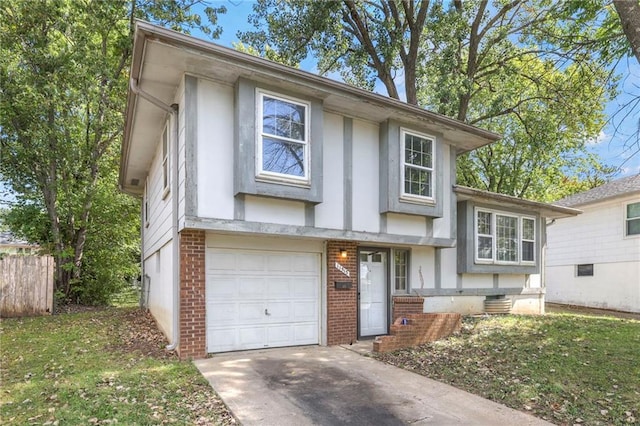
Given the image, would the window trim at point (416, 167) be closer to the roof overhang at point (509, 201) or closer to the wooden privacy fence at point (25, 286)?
the roof overhang at point (509, 201)

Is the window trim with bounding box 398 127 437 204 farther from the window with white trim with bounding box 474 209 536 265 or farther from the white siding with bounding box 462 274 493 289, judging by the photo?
the white siding with bounding box 462 274 493 289

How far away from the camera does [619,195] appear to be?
15.1 metres

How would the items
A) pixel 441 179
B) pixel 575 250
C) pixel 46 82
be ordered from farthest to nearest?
1. pixel 575 250
2. pixel 46 82
3. pixel 441 179

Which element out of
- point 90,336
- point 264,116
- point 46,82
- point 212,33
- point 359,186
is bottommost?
point 90,336

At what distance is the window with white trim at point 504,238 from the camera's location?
1139cm

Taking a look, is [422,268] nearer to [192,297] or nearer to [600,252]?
[192,297]

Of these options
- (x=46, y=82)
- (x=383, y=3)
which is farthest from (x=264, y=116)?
(x=383, y=3)

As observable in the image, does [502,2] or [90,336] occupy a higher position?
[502,2]

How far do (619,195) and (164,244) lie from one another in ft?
53.9

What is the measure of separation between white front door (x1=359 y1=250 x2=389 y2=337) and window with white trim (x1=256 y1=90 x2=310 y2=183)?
10.4 ft

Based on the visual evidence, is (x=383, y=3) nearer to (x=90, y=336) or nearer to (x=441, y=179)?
(x=441, y=179)

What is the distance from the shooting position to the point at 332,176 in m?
8.17

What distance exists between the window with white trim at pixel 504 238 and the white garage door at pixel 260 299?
549 centimetres

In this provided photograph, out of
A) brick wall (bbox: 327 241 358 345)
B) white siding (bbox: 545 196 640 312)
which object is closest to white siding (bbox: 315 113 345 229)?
brick wall (bbox: 327 241 358 345)
